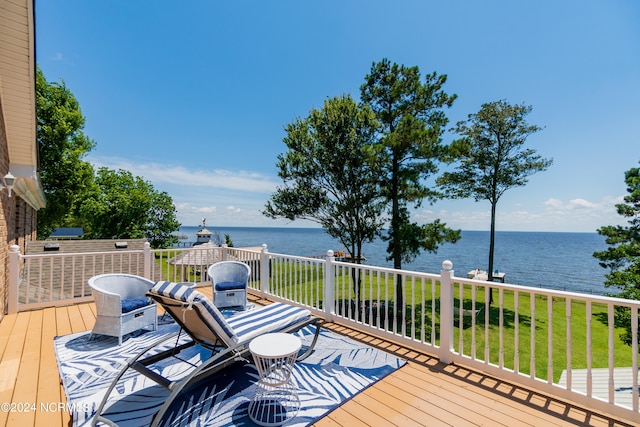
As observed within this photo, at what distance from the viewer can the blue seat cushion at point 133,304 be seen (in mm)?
3891

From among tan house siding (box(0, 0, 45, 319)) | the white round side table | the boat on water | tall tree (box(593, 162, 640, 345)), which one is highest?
tan house siding (box(0, 0, 45, 319))

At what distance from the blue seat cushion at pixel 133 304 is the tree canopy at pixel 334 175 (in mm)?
7328

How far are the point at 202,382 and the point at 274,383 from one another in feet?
3.55

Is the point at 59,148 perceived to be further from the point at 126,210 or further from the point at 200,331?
the point at 200,331

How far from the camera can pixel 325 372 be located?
315 centimetres

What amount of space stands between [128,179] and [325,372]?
34987 mm

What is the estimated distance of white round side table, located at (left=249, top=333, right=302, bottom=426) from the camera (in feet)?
7.66

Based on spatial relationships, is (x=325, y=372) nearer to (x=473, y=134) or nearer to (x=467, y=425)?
(x=467, y=425)

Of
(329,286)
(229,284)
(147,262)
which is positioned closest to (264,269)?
(229,284)

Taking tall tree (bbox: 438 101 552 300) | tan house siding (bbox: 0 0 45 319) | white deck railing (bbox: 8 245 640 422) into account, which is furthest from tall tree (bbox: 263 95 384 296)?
tan house siding (bbox: 0 0 45 319)

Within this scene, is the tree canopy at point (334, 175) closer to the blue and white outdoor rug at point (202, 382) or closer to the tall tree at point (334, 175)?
the tall tree at point (334, 175)

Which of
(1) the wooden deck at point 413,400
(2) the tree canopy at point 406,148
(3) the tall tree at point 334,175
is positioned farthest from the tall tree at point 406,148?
(1) the wooden deck at point 413,400

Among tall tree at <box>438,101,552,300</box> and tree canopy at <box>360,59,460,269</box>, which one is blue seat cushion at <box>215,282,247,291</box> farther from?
tall tree at <box>438,101,552,300</box>

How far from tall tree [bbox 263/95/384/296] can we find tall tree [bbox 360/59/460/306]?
66 cm
